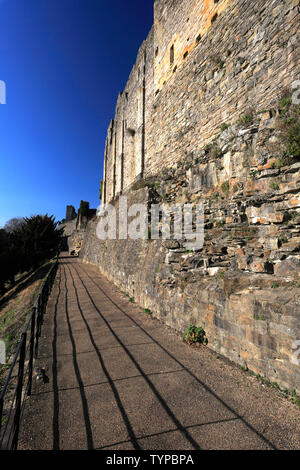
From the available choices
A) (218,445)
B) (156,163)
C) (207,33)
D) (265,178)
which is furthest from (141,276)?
(207,33)

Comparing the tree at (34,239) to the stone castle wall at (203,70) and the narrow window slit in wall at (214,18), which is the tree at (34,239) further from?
the narrow window slit in wall at (214,18)

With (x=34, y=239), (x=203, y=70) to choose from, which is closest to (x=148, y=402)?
(x=203, y=70)

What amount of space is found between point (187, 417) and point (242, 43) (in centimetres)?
997

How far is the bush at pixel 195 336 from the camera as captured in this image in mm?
4375

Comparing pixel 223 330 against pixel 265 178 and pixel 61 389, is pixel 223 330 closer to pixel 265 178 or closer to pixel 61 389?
pixel 61 389

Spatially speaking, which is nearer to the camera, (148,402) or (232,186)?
(148,402)

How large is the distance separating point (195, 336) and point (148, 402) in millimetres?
1851

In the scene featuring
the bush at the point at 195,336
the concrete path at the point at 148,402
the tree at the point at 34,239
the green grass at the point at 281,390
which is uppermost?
the tree at the point at 34,239

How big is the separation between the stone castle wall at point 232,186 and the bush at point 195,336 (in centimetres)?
17

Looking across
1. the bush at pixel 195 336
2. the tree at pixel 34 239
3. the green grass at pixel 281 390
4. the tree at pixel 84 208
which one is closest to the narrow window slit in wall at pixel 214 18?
the bush at pixel 195 336

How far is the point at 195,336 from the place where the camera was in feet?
14.5

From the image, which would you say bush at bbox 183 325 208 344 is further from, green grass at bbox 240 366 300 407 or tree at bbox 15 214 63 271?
tree at bbox 15 214 63 271

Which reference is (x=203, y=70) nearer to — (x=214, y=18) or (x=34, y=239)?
(x=214, y=18)

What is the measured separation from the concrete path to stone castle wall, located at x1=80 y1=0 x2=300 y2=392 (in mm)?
482
